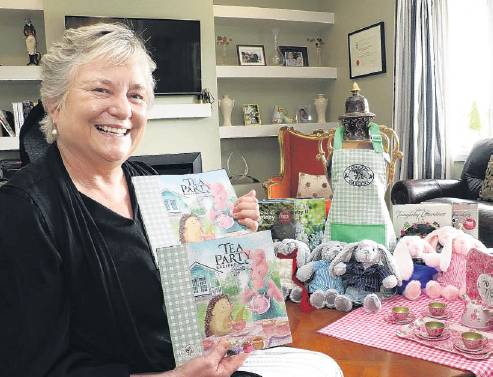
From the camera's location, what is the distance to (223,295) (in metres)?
0.93

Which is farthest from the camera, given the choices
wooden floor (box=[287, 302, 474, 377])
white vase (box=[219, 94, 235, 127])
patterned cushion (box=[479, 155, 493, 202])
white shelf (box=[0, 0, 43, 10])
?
white vase (box=[219, 94, 235, 127])

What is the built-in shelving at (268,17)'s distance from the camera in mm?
4535

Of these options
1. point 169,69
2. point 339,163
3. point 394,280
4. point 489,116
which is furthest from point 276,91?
point 394,280

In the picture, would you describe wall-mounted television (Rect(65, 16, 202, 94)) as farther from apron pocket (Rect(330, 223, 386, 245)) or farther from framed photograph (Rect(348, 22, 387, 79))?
apron pocket (Rect(330, 223, 386, 245))

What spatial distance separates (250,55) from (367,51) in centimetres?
117

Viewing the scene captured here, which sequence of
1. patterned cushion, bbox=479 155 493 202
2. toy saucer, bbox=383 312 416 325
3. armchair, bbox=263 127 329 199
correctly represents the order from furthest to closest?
1. armchair, bbox=263 127 329 199
2. patterned cushion, bbox=479 155 493 202
3. toy saucer, bbox=383 312 416 325

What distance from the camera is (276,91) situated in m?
5.20

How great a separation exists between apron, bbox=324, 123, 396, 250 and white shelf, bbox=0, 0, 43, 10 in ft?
10.0

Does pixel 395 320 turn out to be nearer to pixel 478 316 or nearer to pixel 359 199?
pixel 478 316

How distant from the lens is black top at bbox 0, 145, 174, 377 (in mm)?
795

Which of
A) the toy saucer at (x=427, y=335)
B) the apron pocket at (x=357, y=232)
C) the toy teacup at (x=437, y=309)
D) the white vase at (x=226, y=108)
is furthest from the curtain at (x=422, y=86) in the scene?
the toy saucer at (x=427, y=335)

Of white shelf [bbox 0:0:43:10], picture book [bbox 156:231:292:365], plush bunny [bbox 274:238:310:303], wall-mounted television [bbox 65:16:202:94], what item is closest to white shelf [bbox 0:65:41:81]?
white shelf [bbox 0:0:43:10]

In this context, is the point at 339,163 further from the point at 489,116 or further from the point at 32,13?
the point at 32,13

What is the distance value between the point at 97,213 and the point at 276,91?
443 centimetres
